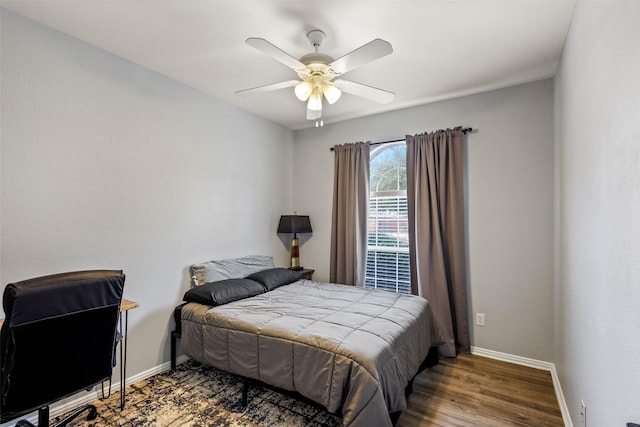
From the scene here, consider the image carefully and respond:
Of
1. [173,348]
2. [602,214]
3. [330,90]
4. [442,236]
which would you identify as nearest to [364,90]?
[330,90]

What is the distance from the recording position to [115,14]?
1.97m

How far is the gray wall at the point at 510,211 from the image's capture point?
9.16 ft

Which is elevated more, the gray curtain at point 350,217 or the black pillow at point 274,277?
the gray curtain at point 350,217

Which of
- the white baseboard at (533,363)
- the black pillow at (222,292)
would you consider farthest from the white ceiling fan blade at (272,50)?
the white baseboard at (533,363)

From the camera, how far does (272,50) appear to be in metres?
1.82

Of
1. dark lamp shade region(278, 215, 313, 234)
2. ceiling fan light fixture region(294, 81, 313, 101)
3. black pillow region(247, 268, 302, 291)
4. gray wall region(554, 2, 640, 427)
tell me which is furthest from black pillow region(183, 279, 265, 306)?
gray wall region(554, 2, 640, 427)

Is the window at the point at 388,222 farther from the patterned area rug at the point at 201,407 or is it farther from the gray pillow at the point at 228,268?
the patterned area rug at the point at 201,407

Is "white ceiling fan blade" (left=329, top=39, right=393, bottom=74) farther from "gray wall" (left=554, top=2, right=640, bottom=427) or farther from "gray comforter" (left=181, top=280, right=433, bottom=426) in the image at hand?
"gray comforter" (left=181, top=280, right=433, bottom=426)

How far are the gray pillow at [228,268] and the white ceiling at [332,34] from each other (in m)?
1.85

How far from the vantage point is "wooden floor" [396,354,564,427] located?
2055mm

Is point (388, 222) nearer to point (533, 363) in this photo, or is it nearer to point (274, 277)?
point (274, 277)

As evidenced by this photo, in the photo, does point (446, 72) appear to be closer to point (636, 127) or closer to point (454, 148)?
point (454, 148)

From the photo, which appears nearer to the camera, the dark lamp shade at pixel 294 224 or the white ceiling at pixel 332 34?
the white ceiling at pixel 332 34

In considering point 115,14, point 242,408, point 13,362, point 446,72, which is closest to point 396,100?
point 446,72
